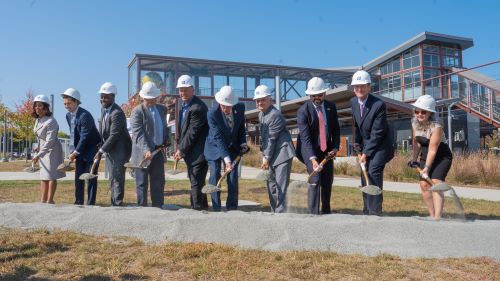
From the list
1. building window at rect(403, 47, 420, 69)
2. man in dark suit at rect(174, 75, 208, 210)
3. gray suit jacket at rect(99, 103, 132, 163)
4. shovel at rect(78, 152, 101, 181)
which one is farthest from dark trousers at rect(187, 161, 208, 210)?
building window at rect(403, 47, 420, 69)

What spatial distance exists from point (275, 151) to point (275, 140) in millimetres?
139

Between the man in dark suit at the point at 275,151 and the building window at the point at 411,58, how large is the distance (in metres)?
31.8

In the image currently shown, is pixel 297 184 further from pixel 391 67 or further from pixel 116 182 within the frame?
pixel 391 67

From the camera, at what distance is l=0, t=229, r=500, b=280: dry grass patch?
3012 mm

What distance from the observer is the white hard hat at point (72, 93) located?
238 inches

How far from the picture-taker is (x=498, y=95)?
2347cm

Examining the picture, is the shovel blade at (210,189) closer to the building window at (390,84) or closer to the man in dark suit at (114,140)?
the man in dark suit at (114,140)

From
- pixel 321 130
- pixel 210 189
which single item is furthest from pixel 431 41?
pixel 210 189

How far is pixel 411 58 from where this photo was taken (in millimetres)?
34844

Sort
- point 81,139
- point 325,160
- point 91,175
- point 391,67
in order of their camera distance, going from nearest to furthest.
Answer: point 325,160
point 91,175
point 81,139
point 391,67

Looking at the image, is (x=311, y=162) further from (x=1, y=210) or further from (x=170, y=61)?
(x=170, y=61)

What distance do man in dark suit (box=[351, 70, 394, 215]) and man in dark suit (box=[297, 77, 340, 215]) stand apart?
0.39m

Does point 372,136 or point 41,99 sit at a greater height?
point 41,99

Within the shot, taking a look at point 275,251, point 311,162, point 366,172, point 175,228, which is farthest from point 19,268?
point 366,172
